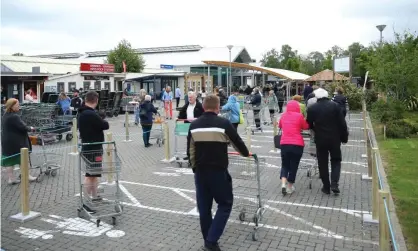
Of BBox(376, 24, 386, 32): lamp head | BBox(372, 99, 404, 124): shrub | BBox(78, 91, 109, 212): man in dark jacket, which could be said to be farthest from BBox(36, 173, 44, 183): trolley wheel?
BBox(376, 24, 386, 32): lamp head

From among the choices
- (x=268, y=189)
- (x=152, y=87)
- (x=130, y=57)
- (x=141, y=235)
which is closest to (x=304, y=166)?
→ (x=268, y=189)

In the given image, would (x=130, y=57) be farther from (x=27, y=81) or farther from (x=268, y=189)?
(x=268, y=189)

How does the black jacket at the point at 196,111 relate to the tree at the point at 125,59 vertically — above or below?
below

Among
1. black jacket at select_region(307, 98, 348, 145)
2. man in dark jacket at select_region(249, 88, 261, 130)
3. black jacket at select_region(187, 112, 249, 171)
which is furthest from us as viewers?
man in dark jacket at select_region(249, 88, 261, 130)

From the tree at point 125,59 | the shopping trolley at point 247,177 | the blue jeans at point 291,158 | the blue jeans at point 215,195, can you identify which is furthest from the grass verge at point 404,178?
the tree at point 125,59

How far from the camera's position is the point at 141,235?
5625 millimetres

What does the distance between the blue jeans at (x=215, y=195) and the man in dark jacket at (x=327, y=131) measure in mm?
3062

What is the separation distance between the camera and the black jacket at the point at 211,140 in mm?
4754

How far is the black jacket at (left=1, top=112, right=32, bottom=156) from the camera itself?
8305mm

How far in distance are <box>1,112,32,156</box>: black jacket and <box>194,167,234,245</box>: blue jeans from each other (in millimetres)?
5131

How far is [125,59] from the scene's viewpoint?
5491cm

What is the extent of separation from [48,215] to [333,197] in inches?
196

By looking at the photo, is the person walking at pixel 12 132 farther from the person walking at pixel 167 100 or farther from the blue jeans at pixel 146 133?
the person walking at pixel 167 100

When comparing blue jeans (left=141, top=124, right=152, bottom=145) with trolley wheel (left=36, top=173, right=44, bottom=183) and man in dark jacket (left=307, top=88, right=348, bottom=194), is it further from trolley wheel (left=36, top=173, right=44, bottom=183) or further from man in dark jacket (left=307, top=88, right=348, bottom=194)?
man in dark jacket (left=307, top=88, right=348, bottom=194)
